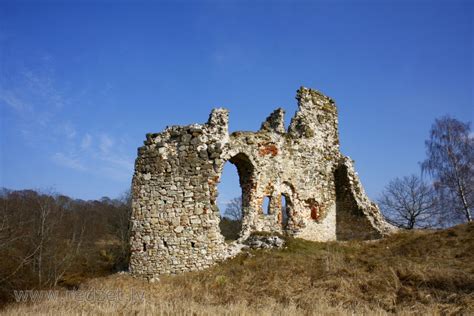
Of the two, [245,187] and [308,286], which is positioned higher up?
[245,187]

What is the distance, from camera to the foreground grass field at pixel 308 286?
241 inches

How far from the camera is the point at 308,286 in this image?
775cm

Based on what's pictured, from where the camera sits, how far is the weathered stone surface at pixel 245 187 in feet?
35.2

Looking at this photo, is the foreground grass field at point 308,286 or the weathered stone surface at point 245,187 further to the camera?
the weathered stone surface at point 245,187

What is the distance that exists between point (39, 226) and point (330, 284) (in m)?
13.7

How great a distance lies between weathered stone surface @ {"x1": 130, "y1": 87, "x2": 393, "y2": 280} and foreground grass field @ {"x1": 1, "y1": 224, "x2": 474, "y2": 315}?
0.98 metres

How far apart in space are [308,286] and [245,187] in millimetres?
5829

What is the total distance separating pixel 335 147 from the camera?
1603 centimetres

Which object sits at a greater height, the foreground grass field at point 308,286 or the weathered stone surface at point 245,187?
the weathered stone surface at point 245,187

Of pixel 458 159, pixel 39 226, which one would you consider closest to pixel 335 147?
pixel 458 159

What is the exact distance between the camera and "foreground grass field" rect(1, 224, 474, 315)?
241 inches

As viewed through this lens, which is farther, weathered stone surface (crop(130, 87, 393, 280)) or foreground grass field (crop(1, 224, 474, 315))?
weathered stone surface (crop(130, 87, 393, 280))

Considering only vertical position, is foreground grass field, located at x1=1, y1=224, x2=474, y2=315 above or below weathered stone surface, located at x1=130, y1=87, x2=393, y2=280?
below

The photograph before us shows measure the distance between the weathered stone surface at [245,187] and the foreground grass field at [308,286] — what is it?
3.21 ft
